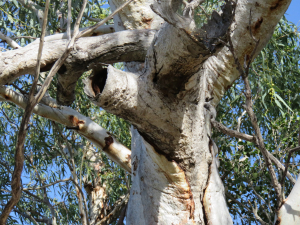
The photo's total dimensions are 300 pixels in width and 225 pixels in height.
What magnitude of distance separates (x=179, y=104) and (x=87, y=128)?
1055mm

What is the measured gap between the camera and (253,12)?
58.7 inches

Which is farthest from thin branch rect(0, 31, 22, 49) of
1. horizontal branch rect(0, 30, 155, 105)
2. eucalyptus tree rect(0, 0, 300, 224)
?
horizontal branch rect(0, 30, 155, 105)

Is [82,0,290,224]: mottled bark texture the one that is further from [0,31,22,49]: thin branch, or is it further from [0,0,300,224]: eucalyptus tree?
[0,31,22,49]: thin branch

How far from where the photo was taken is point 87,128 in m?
2.28

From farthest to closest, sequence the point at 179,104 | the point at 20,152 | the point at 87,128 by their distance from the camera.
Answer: the point at 87,128 → the point at 179,104 → the point at 20,152

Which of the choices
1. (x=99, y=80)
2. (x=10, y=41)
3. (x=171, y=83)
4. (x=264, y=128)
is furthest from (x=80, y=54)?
(x=264, y=128)

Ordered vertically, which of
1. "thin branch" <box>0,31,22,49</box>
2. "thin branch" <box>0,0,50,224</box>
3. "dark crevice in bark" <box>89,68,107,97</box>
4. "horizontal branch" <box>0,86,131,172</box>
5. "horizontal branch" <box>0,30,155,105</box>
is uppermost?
"thin branch" <box>0,31,22,49</box>

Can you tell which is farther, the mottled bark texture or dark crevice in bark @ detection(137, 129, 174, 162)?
dark crevice in bark @ detection(137, 129, 174, 162)

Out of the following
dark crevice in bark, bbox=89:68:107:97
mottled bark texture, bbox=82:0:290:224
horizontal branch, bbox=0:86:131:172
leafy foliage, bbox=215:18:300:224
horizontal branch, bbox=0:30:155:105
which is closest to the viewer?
mottled bark texture, bbox=82:0:290:224

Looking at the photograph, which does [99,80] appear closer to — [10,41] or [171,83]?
[171,83]

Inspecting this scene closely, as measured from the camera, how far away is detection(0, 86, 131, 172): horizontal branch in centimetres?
219

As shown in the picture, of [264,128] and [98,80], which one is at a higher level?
[264,128]

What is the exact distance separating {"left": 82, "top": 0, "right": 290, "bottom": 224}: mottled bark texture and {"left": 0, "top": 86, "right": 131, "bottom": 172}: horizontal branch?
404 mm

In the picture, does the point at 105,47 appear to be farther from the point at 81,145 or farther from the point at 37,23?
the point at 81,145
